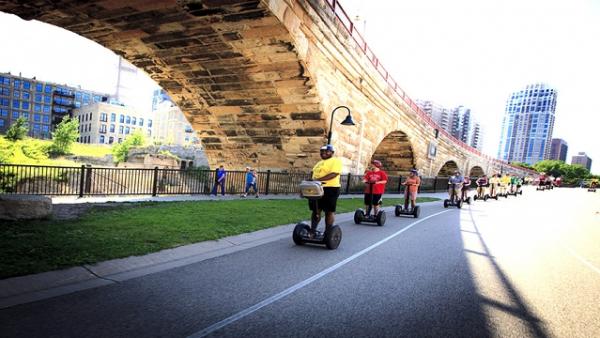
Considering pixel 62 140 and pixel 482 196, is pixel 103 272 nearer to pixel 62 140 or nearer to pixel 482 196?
pixel 482 196

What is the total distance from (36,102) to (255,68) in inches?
4329

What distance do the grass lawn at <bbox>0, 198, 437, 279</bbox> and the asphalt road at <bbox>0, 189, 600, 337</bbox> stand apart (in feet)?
3.00

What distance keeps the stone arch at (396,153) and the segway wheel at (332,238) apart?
21.9 m


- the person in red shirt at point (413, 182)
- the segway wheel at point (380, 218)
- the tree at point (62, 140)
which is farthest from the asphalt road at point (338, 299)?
the tree at point (62, 140)

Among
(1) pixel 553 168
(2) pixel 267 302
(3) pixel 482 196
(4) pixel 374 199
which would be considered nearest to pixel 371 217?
(4) pixel 374 199

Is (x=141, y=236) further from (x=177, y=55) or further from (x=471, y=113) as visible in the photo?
(x=471, y=113)

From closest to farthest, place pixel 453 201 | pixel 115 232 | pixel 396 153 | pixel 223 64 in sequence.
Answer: pixel 115 232, pixel 223 64, pixel 453 201, pixel 396 153

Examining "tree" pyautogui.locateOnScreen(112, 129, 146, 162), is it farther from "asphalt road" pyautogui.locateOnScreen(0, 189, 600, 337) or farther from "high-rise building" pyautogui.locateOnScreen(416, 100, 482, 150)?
"high-rise building" pyautogui.locateOnScreen(416, 100, 482, 150)

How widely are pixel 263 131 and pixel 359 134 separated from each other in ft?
19.4

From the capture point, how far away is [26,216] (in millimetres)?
6066

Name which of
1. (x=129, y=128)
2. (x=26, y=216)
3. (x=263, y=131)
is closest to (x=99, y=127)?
(x=129, y=128)

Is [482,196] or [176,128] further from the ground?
[176,128]

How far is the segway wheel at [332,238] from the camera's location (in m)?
6.14

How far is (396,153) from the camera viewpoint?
1238 inches
